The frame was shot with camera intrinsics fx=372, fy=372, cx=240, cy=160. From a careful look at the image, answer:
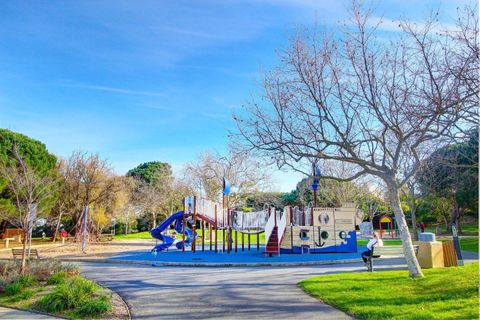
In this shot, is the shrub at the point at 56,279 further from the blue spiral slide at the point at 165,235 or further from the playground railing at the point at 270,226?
the playground railing at the point at 270,226

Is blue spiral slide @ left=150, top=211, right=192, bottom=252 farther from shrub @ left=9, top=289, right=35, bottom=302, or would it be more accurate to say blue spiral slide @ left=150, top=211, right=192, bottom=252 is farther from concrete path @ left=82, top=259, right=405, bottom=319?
shrub @ left=9, top=289, right=35, bottom=302

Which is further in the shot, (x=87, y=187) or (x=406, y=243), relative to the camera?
(x=87, y=187)

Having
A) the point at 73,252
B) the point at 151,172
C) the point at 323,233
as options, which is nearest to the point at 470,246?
the point at 323,233

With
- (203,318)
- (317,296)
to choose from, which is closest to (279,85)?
(317,296)

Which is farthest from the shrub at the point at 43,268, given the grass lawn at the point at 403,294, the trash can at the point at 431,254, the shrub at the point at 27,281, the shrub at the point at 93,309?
the trash can at the point at 431,254

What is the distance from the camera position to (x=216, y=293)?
32.6 ft

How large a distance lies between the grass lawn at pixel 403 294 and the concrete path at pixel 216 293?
529mm

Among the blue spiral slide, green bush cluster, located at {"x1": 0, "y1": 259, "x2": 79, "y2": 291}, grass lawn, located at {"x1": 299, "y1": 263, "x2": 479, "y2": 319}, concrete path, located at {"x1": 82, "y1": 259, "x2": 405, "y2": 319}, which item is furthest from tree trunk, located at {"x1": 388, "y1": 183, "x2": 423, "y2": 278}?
the blue spiral slide

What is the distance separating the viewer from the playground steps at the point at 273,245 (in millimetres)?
21062

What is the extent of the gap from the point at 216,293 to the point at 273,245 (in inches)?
461

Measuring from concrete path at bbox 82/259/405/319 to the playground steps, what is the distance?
608cm

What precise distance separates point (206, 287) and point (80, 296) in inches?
140

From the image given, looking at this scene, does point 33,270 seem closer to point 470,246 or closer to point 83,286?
point 83,286

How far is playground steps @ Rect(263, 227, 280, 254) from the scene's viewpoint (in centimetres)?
2106
